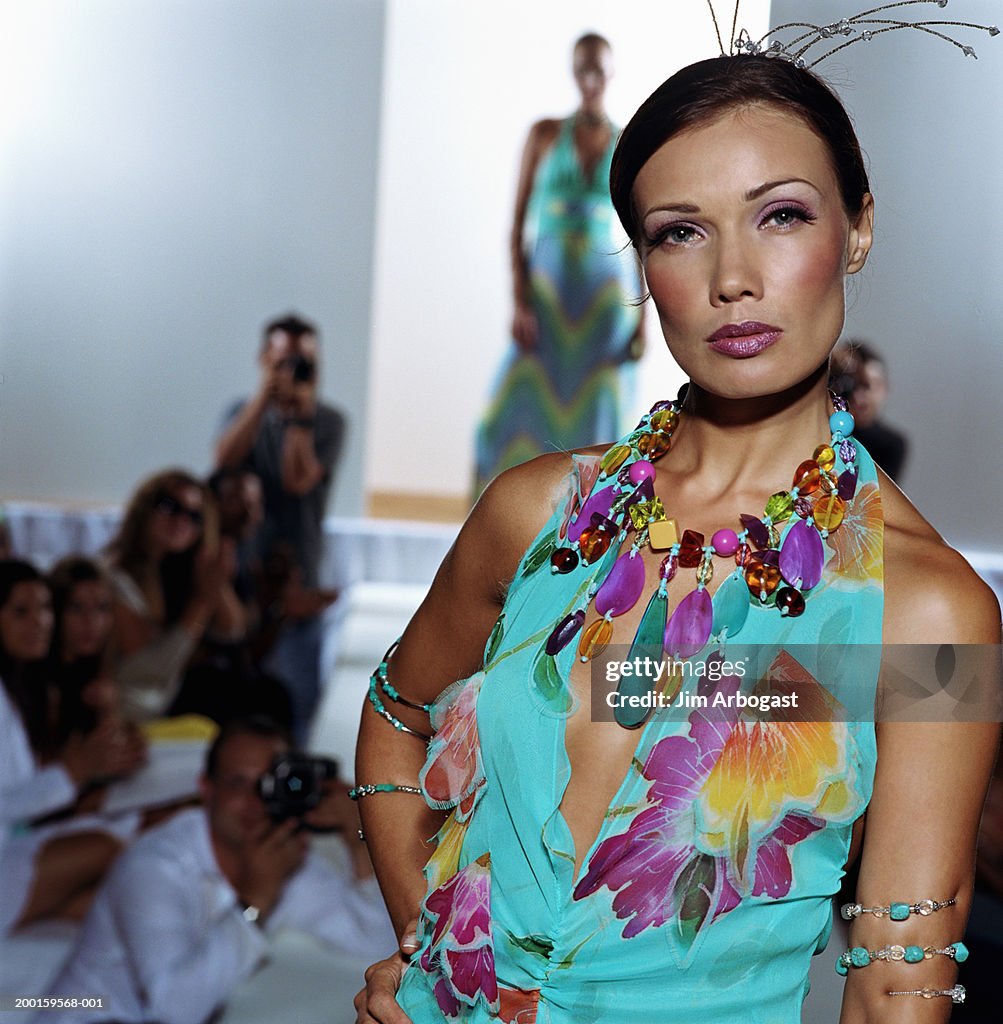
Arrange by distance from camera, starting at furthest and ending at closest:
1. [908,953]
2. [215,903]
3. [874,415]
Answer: [215,903], [874,415], [908,953]

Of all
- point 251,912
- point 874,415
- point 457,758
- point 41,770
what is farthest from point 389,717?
point 41,770

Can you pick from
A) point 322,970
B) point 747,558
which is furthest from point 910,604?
point 322,970

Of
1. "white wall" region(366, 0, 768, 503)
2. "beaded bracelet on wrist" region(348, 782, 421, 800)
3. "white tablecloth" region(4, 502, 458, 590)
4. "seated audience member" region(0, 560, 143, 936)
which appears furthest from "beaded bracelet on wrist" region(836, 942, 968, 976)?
"white wall" region(366, 0, 768, 503)

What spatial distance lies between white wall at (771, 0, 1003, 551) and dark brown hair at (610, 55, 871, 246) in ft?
0.40

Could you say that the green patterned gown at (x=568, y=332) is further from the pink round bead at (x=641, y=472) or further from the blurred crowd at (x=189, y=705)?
the pink round bead at (x=641, y=472)

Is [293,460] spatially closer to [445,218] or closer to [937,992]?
[445,218]

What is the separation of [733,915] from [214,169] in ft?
9.79

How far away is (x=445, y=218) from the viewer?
359cm

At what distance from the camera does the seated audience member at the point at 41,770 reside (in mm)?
2740

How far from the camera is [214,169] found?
3.51m

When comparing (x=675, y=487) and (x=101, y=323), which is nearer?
(x=675, y=487)

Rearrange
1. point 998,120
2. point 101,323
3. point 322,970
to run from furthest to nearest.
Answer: point 101,323 < point 322,970 < point 998,120

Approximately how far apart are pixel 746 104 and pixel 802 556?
0.94 ft

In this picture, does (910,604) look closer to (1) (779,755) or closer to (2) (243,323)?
(1) (779,755)
